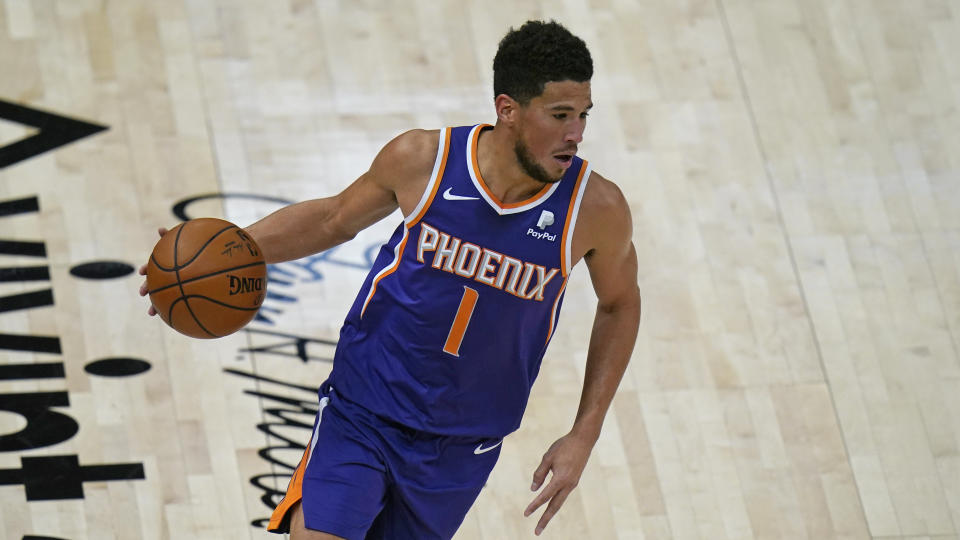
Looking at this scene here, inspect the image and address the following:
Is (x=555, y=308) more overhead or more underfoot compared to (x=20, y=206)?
more overhead

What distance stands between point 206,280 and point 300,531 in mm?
827

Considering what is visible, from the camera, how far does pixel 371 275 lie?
4.17 metres

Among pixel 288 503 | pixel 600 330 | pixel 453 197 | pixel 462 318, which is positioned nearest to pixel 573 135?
pixel 453 197

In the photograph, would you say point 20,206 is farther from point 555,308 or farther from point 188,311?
point 555,308

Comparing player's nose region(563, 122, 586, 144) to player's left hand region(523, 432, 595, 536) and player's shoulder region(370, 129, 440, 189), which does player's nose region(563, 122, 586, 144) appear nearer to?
player's shoulder region(370, 129, 440, 189)

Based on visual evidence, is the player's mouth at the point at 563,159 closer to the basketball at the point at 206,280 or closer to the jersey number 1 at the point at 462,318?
the jersey number 1 at the point at 462,318

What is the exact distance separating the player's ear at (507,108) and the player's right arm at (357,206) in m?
0.25

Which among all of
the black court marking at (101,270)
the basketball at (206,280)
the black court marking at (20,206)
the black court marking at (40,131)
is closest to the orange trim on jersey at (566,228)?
the basketball at (206,280)

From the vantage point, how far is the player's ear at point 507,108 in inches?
154

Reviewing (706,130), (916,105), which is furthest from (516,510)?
(916,105)

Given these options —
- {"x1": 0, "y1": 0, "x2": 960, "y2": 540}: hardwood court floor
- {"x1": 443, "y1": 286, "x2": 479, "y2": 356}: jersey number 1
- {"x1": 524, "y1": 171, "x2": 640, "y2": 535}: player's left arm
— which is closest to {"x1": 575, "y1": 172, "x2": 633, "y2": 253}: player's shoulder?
{"x1": 524, "y1": 171, "x2": 640, "y2": 535}: player's left arm

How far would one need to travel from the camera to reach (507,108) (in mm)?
3926

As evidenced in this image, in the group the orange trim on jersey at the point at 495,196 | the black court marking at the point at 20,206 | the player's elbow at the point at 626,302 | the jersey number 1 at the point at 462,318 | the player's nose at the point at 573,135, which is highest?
the player's nose at the point at 573,135

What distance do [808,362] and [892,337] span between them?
46 centimetres
